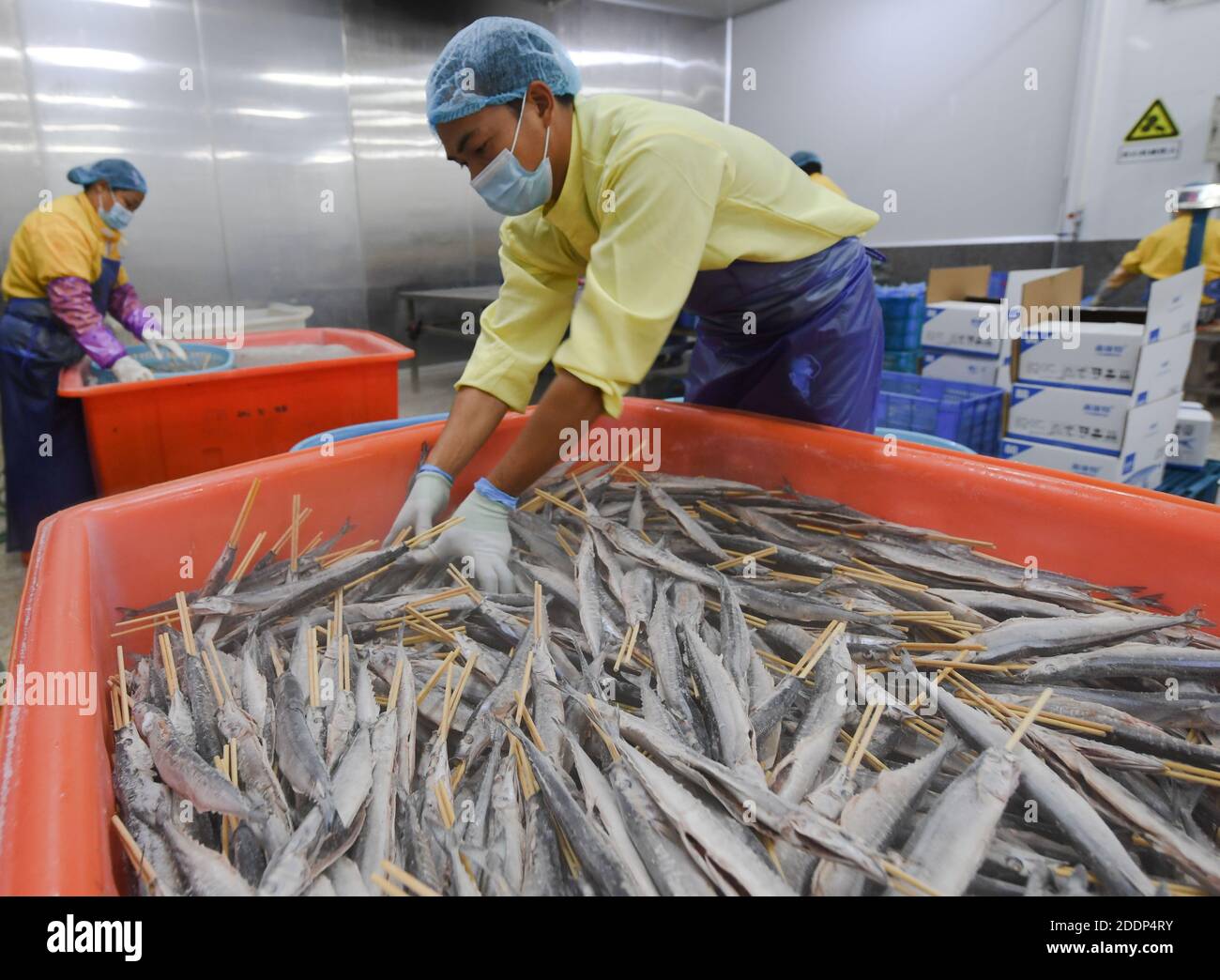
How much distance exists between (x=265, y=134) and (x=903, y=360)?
16.8ft

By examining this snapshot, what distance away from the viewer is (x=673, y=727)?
111 cm

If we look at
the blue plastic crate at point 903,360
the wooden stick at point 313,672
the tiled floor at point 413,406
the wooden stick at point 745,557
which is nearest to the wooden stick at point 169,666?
the wooden stick at point 313,672

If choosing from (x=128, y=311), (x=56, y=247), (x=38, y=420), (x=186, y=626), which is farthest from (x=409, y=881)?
(x=128, y=311)

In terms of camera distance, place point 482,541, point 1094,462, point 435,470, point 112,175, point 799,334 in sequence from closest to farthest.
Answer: point 482,541, point 435,470, point 799,334, point 112,175, point 1094,462

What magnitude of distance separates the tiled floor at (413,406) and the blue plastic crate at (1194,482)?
1325 mm

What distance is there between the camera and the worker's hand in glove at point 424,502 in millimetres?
1723

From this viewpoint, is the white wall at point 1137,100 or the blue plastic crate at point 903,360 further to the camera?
the white wall at point 1137,100

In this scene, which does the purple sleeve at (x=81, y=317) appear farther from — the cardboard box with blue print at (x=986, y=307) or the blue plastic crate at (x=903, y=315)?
the blue plastic crate at (x=903, y=315)

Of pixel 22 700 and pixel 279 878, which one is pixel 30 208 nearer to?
pixel 22 700

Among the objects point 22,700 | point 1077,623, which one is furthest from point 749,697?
point 22,700

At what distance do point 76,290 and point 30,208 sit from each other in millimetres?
2423

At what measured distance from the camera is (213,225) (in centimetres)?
559

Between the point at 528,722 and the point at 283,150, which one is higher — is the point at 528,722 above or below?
below

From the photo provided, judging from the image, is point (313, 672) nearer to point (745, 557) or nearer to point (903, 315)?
point (745, 557)
